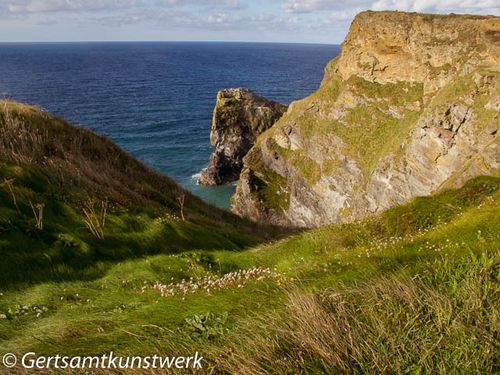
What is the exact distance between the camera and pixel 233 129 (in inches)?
3757

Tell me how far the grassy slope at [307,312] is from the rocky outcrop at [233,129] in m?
82.7

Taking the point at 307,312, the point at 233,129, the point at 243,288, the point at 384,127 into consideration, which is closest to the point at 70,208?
the point at 243,288

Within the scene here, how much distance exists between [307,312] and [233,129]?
9131 centimetres

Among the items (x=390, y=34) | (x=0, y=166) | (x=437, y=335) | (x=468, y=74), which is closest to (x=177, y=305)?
(x=437, y=335)

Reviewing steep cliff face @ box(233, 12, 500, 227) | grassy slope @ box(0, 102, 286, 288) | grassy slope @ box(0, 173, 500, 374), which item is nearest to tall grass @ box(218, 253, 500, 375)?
grassy slope @ box(0, 173, 500, 374)

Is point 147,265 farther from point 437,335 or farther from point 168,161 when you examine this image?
point 168,161

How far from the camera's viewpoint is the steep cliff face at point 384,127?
44.7 meters

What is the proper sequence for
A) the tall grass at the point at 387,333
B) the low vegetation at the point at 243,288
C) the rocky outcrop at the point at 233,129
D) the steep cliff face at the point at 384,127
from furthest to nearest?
the rocky outcrop at the point at 233,129
the steep cliff face at the point at 384,127
the low vegetation at the point at 243,288
the tall grass at the point at 387,333

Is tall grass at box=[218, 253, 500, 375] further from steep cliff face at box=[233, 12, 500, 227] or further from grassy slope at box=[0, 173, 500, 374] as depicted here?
steep cliff face at box=[233, 12, 500, 227]

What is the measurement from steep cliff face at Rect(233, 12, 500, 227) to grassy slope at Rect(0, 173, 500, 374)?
3132cm

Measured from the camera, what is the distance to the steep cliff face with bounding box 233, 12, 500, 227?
44688 mm

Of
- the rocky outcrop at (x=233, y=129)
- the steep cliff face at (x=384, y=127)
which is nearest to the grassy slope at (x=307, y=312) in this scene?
the steep cliff face at (x=384, y=127)

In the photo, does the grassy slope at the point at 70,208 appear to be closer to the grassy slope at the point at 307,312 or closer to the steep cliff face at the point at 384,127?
the grassy slope at the point at 307,312

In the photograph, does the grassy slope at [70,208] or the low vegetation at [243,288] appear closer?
the low vegetation at [243,288]
